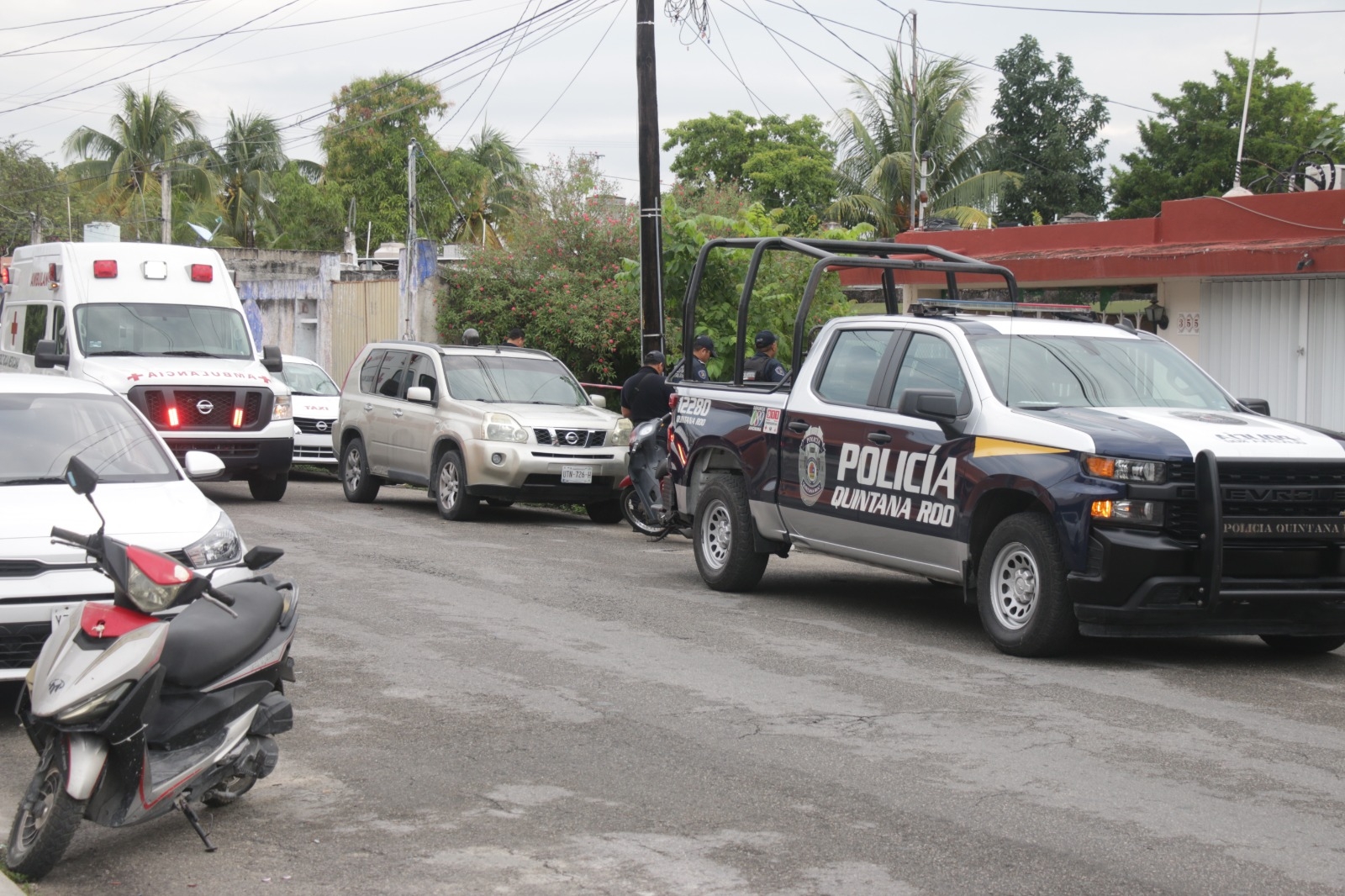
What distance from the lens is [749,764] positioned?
629cm

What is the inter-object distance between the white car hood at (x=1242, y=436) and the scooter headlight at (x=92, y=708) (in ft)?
18.6

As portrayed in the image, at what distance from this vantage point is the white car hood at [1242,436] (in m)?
8.16

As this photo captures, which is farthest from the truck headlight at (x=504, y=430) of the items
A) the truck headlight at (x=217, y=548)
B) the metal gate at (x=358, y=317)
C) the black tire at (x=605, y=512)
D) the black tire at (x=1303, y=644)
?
the metal gate at (x=358, y=317)

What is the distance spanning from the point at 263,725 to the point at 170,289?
13067 millimetres

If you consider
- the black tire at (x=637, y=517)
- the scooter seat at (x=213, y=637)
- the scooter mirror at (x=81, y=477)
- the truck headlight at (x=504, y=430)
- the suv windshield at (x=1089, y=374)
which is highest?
the suv windshield at (x=1089, y=374)

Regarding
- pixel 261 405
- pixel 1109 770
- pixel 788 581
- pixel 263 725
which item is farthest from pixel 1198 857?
pixel 261 405

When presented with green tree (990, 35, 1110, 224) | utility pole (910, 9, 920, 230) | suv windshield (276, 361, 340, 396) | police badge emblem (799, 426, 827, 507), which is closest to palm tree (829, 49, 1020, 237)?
utility pole (910, 9, 920, 230)

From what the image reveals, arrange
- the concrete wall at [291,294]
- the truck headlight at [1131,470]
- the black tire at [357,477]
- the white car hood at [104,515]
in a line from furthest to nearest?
the concrete wall at [291,294] → the black tire at [357,477] → the truck headlight at [1131,470] → the white car hood at [104,515]

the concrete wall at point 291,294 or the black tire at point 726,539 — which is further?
the concrete wall at point 291,294

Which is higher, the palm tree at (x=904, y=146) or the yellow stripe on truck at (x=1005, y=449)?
the palm tree at (x=904, y=146)

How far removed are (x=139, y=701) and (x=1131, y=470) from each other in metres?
5.33

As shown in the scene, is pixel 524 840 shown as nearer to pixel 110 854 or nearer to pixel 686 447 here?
pixel 110 854

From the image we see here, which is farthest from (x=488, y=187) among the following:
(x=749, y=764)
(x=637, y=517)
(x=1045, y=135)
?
(x=749, y=764)

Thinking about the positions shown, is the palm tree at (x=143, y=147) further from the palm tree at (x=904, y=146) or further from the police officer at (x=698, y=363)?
the police officer at (x=698, y=363)
